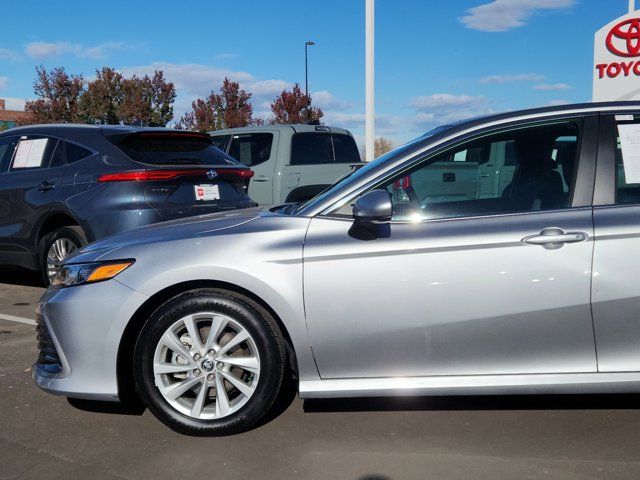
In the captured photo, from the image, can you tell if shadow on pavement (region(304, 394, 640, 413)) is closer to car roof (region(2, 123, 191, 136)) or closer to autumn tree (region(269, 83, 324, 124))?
car roof (region(2, 123, 191, 136))

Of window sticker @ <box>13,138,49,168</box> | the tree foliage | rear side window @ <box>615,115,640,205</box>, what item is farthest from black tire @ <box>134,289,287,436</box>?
the tree foliage

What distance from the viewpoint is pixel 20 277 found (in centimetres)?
869

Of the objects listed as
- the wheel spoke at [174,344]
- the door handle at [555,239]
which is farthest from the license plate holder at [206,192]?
the door handle at [555,239]

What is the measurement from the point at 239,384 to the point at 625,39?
1184 cm

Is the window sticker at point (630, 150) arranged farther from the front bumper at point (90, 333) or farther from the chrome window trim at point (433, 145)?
the front bumper at point (90, 333)

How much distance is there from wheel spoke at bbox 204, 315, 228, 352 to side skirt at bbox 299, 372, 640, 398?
52 cm

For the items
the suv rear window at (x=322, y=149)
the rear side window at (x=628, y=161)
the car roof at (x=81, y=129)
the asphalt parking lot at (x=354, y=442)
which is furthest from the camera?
the suv rear window at (x=322, y=149)

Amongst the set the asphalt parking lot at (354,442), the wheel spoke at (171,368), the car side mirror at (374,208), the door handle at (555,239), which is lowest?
the asphalt parking lot at (354,442)

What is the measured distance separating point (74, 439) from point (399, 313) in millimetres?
1802

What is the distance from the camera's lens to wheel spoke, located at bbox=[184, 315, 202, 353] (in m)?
3.49

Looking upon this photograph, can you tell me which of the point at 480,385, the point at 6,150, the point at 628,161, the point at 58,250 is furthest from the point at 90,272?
the point at 6,150

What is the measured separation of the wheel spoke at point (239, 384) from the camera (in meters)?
3.50

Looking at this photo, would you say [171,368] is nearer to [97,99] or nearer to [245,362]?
[245,362]

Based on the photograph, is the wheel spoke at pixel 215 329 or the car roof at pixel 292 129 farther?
the car roof at pixel 292 129
